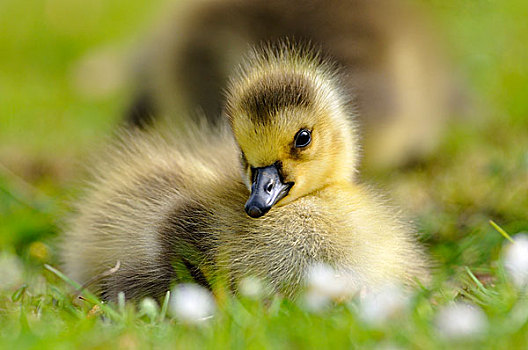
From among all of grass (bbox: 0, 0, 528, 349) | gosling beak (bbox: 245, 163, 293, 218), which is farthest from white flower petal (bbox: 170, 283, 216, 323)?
gosling beak (bbox: 245, 163, 293, 218)

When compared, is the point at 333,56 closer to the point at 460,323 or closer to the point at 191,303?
the point at 191,303

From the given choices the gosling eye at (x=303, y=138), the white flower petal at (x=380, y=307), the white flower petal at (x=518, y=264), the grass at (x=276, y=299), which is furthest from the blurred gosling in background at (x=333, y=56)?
the white flower petal at (x=380, y=307)

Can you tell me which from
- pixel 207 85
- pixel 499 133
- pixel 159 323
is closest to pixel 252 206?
pixel 159 323

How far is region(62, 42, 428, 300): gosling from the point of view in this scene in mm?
1645

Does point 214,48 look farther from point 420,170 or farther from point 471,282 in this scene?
point 471,282

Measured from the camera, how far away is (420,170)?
3045 mm

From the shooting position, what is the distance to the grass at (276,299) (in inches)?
52.5

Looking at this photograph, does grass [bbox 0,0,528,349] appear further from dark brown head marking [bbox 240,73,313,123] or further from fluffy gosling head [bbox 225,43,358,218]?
dark brown head marking [bbox 240,73,313,123]

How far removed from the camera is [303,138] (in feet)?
5.57

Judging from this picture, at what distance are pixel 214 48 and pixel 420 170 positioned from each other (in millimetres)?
828

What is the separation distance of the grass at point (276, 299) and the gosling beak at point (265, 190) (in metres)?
0.17

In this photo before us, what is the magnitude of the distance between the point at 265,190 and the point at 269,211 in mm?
91

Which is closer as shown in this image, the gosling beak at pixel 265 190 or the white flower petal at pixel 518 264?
the white flower petal at pixel 518 264

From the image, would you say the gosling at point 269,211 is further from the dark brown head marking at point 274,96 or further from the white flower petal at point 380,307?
the white flower petal at point 380,307
